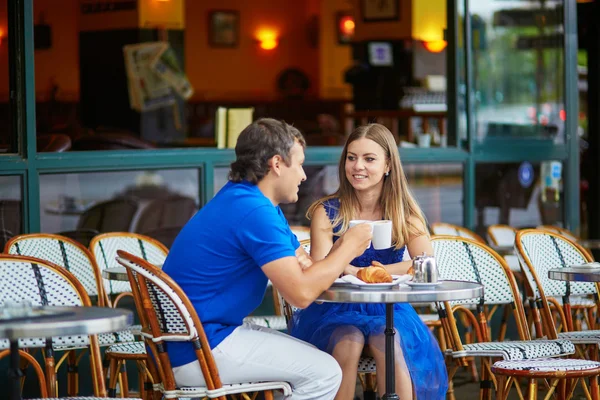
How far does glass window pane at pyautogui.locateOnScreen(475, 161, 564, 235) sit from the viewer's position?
759 centimetres

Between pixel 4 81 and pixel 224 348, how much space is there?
290 cm

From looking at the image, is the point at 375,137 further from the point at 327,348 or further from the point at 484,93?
the point at 484,93

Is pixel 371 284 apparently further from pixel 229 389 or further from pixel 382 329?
pixel 229 389

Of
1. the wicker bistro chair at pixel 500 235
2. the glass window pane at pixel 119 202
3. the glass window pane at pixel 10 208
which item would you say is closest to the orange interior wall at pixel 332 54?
the wicker bistro chair at pixel 500 235

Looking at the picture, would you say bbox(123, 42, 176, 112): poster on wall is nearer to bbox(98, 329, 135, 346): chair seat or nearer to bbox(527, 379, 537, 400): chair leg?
bbox(98, 329, 135, 346): chair seat

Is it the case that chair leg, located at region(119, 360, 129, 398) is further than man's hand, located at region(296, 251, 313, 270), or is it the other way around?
chair leg, located at region(119, 360, 129, 398)

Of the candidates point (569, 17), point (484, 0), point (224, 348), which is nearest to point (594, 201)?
point (569, 17)

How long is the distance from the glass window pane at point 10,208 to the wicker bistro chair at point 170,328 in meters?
2.26

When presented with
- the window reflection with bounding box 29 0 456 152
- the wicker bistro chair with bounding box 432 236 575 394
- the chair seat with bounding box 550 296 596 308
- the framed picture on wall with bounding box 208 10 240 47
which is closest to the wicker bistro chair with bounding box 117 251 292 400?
the wicker bistro chair with bounding box 432 236 575 394

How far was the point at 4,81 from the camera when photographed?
5.66 m

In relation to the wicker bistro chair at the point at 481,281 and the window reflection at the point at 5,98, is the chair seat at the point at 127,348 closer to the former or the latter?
the wicker bistro chair at the point at 481,281

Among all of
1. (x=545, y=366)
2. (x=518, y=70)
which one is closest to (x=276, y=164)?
(x=545, y=366)

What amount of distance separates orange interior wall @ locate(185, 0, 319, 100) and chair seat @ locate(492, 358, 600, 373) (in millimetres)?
10857

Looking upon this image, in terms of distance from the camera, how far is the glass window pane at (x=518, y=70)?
758 centimetres
